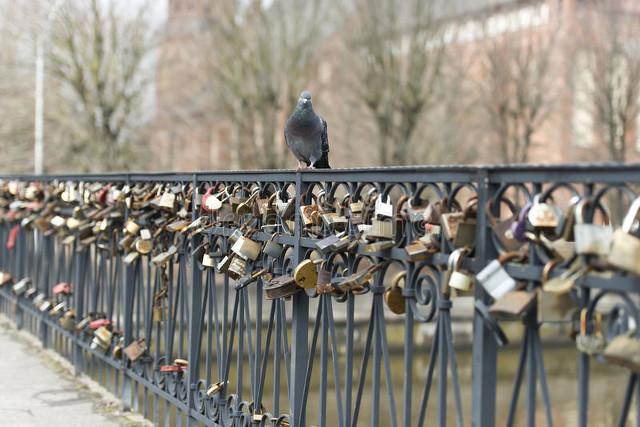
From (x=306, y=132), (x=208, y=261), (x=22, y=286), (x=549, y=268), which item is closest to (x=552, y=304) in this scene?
(x=549, y=268)

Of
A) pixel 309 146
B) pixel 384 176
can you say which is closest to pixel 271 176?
pixel 309 146

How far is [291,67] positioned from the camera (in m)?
27.6

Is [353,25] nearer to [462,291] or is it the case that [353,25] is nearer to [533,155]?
[533,155]

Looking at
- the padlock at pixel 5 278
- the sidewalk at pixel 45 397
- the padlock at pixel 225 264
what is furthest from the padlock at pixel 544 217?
the padlock at pixel 5 278

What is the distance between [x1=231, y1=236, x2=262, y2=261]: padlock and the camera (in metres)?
4.05

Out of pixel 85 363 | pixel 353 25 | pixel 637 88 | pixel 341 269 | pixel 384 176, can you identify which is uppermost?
pixel 353 25

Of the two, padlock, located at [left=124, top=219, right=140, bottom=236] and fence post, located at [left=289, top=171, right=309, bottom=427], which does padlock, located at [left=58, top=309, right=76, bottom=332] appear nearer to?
padlock, located at [left=124, top=219, right=140, bottom=236]

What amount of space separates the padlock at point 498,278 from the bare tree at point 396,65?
22217 millimetres

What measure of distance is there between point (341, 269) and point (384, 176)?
538mm

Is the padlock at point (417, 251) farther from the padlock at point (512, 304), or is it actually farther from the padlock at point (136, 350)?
the padlock at point (136, 350)

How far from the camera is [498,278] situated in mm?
2426

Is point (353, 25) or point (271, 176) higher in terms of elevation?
point (353, 25)

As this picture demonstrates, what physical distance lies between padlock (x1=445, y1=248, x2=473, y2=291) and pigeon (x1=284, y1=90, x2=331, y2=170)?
2.01 m

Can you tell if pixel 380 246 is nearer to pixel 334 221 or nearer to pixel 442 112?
pixel 334 221
